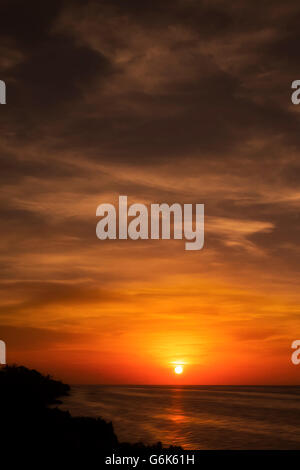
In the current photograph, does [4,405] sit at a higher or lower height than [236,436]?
higher

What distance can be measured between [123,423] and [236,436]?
59.4ft

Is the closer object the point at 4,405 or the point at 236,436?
the point at 4,405

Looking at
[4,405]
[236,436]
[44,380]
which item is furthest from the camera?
[44,380]

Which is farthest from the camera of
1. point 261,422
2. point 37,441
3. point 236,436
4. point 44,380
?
point 44,380

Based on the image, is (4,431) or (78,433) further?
(78,433)

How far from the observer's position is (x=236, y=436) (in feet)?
206
